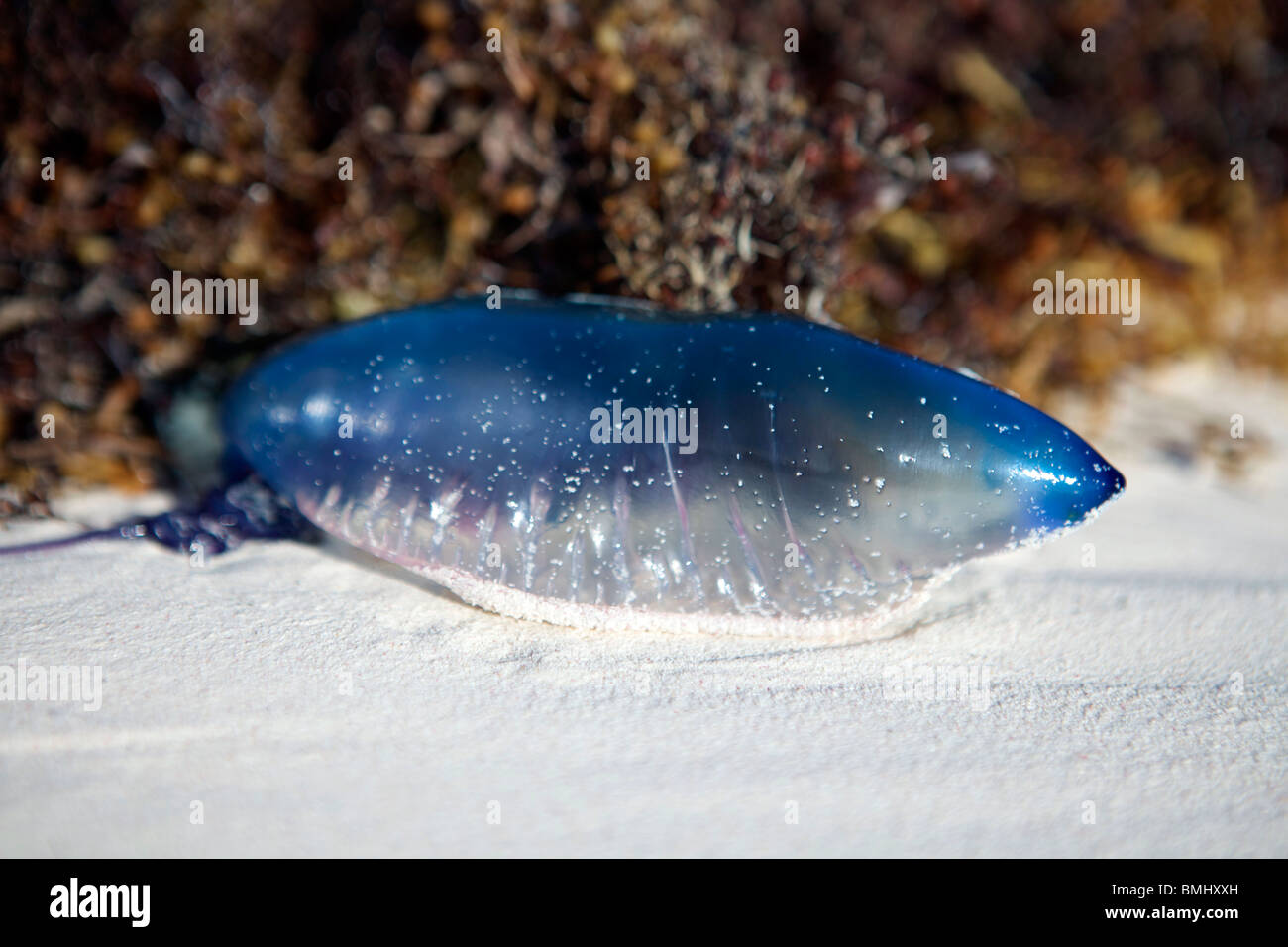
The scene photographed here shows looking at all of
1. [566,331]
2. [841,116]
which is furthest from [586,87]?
[566,331]

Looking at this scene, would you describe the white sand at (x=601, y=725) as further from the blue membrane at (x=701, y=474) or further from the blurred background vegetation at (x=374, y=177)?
the blurred background vegetation at (x=374, y=177)

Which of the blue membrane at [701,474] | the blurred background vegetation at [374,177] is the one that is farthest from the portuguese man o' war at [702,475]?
the blurred background vegetation at [374,177]

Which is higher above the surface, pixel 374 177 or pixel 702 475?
pixel 374 177

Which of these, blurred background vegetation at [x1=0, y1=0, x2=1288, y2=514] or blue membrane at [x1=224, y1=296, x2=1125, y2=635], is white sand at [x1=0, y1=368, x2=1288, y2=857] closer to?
blue membrane at [x1=224, y1=296, x2=1125, y2=635]

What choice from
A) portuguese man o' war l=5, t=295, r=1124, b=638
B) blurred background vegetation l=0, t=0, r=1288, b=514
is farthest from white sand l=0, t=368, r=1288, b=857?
blurred background vegetation l=0, t=0, r=1288, b=514

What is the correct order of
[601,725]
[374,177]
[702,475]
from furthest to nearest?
1. [374,177]
2. [702,475]
3. [601,725]

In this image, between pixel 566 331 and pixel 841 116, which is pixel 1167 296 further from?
pixel 566 331

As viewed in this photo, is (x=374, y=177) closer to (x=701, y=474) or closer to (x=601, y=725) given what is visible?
(x=701, y=474)

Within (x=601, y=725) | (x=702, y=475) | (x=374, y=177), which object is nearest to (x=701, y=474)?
(x=702, y=475)
